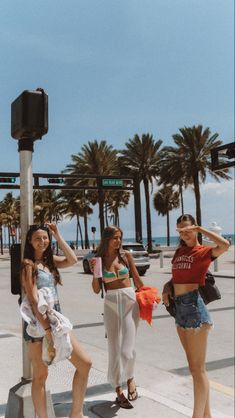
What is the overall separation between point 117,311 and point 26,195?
4.64 ft

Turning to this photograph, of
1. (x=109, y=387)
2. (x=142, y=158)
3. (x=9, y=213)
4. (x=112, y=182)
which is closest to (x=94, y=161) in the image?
(x=142, y=158)

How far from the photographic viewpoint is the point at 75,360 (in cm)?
344

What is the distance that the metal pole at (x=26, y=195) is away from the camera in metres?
3.84

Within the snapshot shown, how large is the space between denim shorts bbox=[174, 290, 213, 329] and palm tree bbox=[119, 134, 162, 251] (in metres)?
41.4

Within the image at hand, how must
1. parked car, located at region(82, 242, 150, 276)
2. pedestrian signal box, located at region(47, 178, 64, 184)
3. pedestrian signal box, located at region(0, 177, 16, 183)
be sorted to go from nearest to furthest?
parked car, located at region(82, 242, 150, 276) → pedestrian signal box, located at region(0, 177, 16, 183) → pedestrian signal box, located at region(47, 178, 64, 184)

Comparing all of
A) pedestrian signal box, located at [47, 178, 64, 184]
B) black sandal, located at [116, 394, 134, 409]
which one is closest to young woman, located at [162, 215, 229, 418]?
black sandal, located at [116, 394, 134, 409]

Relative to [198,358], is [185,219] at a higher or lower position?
higher

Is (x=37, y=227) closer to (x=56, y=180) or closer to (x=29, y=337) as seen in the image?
(x=29, y=337)

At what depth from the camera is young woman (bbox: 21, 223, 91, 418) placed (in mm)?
3303

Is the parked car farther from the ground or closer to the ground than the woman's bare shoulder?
closer to the ground

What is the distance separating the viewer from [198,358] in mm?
3531

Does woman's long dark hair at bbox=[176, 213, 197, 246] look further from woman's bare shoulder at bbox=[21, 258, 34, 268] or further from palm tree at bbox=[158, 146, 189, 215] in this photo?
palm tree at bbox=[158, 146, 189, 215]

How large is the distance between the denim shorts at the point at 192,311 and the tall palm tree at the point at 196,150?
38024mm

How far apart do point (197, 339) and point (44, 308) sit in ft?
4.09
